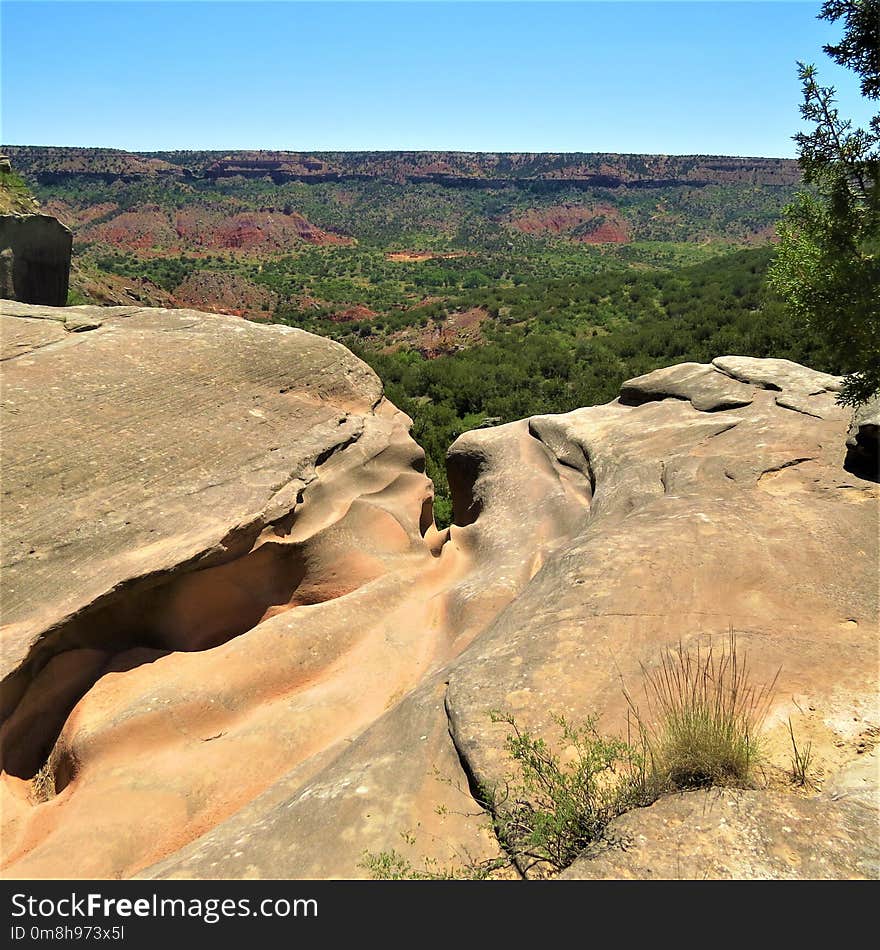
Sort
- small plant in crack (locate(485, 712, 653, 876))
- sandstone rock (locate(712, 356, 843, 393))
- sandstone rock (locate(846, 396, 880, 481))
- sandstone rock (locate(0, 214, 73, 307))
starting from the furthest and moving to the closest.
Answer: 1. sandstone rock (locate(0, 214, 73, 307))
2. sandstone rock (locate(712, 356, 843, 393))
3. sandstone rock (locate(846, 396, 880, 481))
4. small plant in crack (locate(485, 712, 653, 876))

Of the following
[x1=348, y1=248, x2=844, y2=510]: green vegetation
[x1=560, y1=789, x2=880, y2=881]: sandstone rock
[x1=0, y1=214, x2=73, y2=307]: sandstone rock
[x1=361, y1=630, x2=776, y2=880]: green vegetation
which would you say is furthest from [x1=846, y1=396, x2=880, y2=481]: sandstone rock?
[x1=0, y1=214, x2=73, y2=307]: sandstone rock

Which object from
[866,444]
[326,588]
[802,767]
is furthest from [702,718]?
[326,588]

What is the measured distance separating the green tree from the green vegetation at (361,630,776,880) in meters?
4.02

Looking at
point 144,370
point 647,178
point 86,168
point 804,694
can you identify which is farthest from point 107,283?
point 647,178

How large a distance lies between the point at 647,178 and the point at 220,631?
141 m

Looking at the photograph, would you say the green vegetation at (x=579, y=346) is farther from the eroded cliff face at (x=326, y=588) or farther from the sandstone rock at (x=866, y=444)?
the sandstone rock at (x=866, y=444)

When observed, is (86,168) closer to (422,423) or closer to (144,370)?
(422,423)

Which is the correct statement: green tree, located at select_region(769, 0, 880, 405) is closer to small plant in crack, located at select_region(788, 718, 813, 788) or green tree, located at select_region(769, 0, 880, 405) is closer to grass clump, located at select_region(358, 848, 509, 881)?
small plant in crack, located at select_region(788, 718, 813, 788)

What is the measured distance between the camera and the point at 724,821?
102 inches

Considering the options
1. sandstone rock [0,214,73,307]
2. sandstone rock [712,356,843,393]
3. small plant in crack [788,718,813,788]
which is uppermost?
sandstone rock [0,214,73,307]

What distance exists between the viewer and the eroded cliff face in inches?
144

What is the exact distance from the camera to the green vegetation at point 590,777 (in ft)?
8.81

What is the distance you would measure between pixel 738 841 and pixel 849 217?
5623 millimetres
